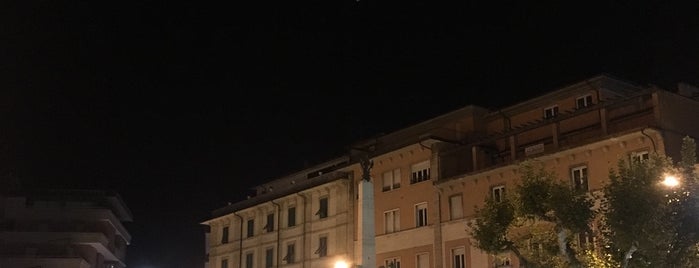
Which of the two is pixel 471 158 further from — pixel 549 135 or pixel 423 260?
pixel 423 260

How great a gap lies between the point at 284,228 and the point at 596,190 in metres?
26.5

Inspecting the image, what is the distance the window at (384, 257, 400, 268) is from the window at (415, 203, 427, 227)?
2464mm

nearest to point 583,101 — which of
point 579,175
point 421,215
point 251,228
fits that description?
point 579,175

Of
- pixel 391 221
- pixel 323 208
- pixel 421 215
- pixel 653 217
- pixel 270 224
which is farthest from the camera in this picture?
pixel 270 224

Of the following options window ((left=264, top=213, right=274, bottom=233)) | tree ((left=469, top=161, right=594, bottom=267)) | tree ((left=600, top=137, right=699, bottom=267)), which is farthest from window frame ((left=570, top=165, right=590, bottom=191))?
window ((left=264, top=213, right=274, bottom=233))

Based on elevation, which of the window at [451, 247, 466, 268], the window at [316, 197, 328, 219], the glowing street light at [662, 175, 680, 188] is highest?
the window at [316, 197, 328, 219]

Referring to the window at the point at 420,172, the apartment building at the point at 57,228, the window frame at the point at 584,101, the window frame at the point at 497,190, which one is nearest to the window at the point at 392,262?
the window at the point at 420,172

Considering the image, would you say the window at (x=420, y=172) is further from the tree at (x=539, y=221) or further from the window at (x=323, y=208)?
→ the tree at (x=539, y=221)

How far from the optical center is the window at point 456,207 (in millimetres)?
43750

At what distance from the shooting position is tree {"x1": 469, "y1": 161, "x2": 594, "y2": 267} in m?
25.2

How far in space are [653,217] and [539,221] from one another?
14.6ft

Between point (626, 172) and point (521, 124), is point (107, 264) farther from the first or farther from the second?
point (626, 172)

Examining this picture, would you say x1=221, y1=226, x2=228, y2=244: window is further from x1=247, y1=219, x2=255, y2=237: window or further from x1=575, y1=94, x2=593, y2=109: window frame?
x1=575, y1=94, x2=593, y2=109: window frame

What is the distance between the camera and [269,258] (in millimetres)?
58781
